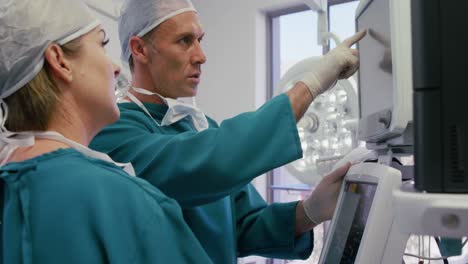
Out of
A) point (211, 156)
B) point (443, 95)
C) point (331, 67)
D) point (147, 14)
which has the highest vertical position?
point (147, 14)

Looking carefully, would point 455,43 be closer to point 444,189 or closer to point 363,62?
point 444,189

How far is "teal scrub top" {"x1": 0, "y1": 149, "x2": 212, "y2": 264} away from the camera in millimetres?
664

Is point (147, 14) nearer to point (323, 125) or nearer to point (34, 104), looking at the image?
point (34, 104)

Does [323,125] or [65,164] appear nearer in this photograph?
[65,164]

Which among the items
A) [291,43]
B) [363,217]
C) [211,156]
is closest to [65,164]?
[211,156]

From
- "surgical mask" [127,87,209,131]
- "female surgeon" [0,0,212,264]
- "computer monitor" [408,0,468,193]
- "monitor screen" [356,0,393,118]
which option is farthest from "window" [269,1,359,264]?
"computer monitor" [408,0,468,193]

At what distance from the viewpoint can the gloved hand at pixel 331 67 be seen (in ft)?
3.34

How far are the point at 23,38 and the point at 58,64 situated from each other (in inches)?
3.0

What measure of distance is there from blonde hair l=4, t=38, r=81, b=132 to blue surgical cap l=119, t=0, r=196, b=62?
1.89 ft

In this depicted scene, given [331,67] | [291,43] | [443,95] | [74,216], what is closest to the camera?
[443,95]

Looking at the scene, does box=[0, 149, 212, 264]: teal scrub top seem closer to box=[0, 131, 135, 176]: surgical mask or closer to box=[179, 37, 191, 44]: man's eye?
box=[0, 131, 135, 176]: surgical mask

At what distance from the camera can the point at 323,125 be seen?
225 centimetres

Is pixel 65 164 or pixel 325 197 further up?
pixel 65 164

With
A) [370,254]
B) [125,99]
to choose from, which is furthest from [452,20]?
[125,99]
